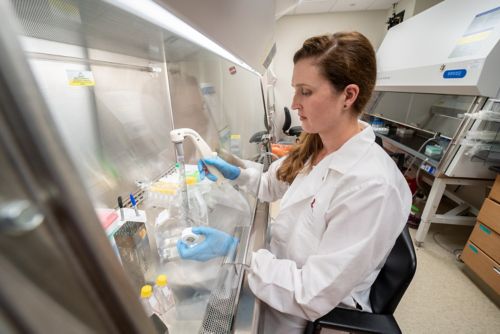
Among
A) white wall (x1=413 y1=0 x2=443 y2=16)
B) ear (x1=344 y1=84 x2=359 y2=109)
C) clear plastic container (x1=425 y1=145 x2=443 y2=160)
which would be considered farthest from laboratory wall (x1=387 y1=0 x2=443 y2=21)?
ear (x1=344 y1=84 x2=359 y2=109)

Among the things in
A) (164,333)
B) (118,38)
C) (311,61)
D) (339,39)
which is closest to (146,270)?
(164,333)

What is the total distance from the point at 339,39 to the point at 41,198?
1016 mm

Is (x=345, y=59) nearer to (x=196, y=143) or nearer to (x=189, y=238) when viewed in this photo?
(x=196, y=143)

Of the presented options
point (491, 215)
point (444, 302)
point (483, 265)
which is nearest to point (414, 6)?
point (491, 215)

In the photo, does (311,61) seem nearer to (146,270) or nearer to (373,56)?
(373,56)

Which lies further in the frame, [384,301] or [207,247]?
[384,301]

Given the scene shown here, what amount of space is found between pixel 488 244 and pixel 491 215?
9.1 inches

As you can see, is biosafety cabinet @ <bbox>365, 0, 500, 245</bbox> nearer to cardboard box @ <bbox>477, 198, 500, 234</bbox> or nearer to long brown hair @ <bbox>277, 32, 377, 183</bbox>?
cardboard box @ <bbox>477, 198, 500, 234</bbox>

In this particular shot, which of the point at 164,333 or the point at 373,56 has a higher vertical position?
the point at 373,56

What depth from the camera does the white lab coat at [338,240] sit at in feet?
2.45

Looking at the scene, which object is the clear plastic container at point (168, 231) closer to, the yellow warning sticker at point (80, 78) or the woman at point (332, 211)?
the woman at point (332, 211)

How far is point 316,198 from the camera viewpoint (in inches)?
36.5

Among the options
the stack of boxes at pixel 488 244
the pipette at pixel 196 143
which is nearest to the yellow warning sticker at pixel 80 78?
the pipette at pixel 196 143

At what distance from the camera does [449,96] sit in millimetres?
2369
